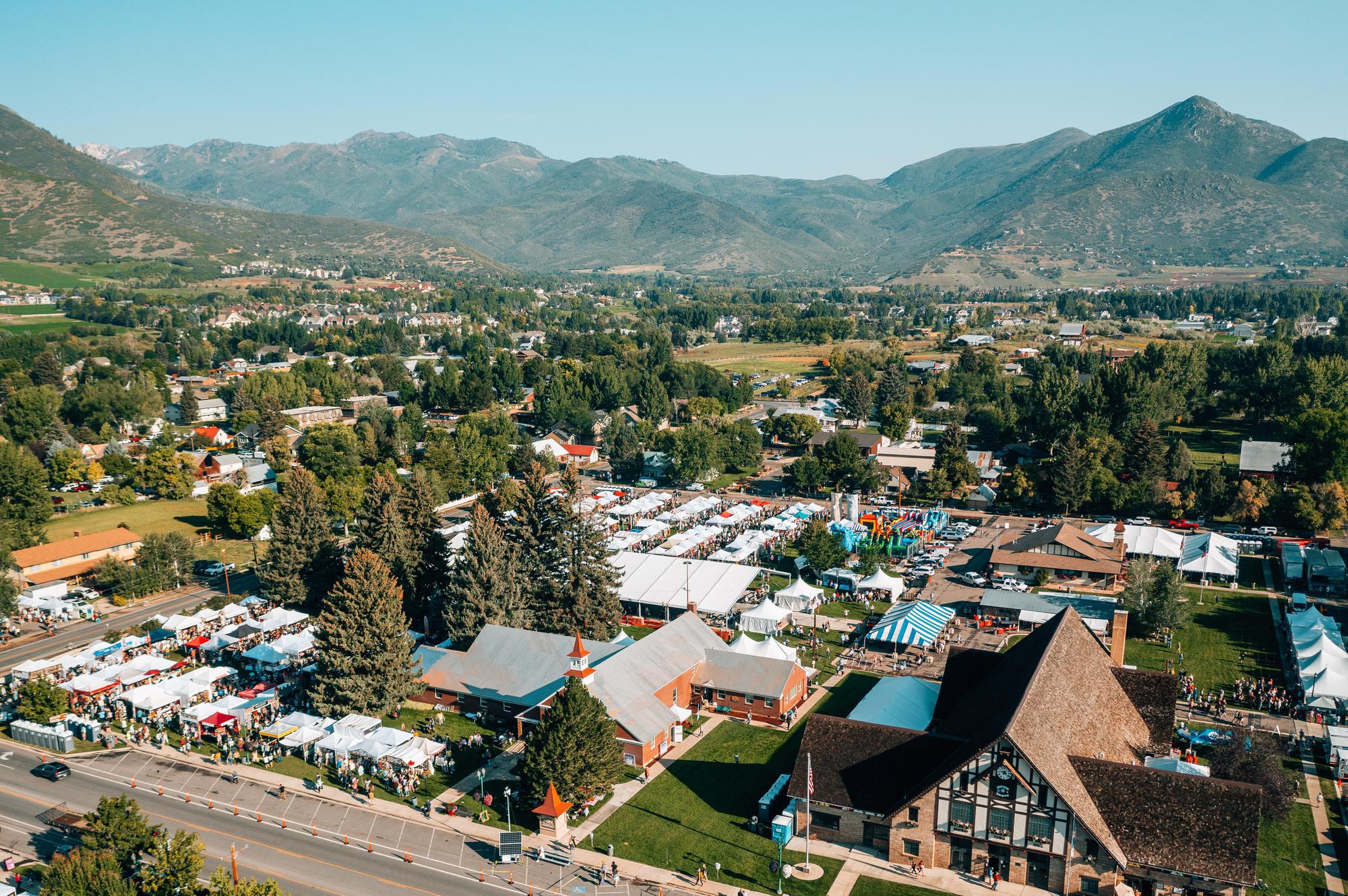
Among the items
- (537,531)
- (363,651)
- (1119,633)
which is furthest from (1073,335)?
(363,651)

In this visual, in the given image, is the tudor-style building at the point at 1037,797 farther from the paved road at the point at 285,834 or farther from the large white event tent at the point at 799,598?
the large white event tent at the point at 799,598

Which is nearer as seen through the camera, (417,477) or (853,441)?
(417,477)

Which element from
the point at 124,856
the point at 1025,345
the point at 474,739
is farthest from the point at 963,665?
the point at 1025,345

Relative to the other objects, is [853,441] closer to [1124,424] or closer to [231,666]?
[1124,424]

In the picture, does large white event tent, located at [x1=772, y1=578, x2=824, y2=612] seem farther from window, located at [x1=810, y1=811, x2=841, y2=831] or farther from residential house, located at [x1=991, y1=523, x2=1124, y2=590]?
window, located at [x1=810, y1=811, x2=841, y2=831]

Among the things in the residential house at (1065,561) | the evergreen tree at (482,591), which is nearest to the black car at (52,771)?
the evergreen tree at (482,591)
